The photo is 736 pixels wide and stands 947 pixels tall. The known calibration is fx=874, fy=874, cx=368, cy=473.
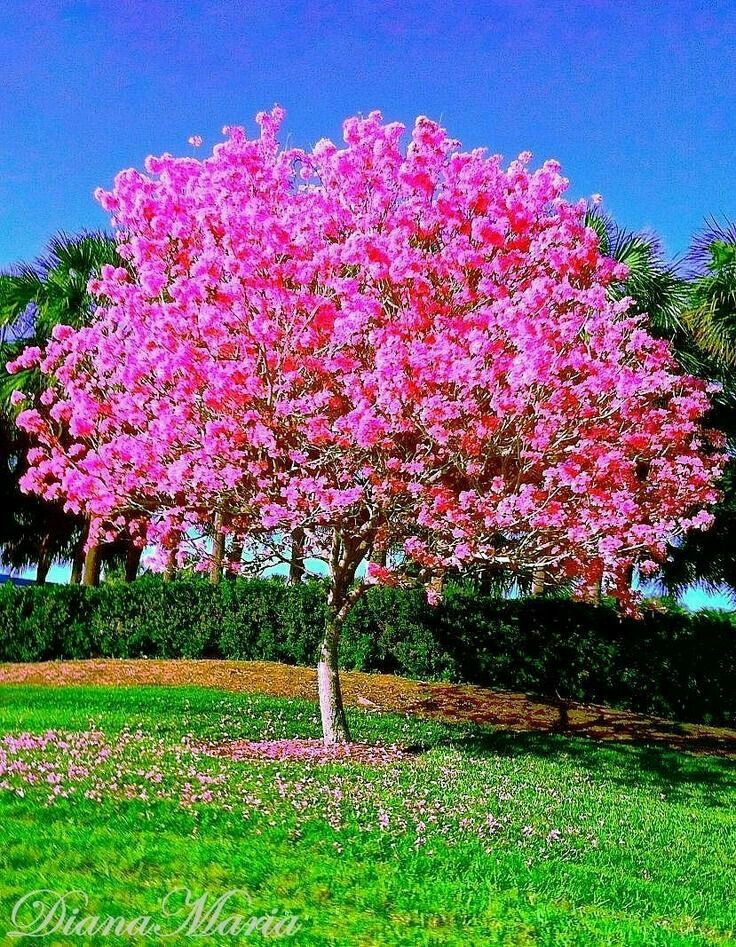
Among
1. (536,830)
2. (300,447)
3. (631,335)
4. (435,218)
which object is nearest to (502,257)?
(435,218)

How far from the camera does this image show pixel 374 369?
28.9ft

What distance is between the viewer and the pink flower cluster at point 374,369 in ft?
28.7

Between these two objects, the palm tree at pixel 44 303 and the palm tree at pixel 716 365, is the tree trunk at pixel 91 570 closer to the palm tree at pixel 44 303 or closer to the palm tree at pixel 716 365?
the palm tree at pixel 44 303

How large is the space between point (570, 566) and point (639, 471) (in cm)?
211

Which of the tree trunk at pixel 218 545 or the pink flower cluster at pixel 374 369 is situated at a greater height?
the pink flower cluster at pixel 374 369

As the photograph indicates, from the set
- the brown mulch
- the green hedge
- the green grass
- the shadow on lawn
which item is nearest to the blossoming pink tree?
the green grass

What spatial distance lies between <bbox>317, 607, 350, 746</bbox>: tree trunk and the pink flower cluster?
121 centimetres

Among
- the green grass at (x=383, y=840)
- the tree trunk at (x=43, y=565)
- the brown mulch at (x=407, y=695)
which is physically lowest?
the green grass at (x=383, y=840)

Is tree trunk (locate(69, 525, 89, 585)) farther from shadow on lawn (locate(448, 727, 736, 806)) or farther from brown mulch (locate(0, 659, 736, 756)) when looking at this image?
shadow on lawn (locate(448, 727, 736, 806))

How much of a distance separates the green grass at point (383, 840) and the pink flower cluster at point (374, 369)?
2470 mm

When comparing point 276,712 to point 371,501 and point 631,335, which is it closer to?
point 371,501

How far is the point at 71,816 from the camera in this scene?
7133 millimetres

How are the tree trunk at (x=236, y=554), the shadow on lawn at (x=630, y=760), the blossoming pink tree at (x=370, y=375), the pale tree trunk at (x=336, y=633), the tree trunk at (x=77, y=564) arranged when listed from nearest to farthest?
1. the blossoming pink tree at (x=370, y=375)
2. the tree trunk at (x=236, y=554)
3. the pale tree trunk at (x=336, y=633)
4. the shadow on lawn at (x=630, y=760)
5. the tree trunk at (x=77, y=564)

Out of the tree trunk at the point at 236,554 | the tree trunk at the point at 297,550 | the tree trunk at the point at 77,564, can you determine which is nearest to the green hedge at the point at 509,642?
the tree trunk at the point at 236,554
